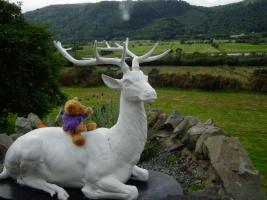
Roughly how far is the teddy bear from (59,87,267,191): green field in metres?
7.37

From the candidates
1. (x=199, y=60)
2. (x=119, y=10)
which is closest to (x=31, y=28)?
(x=199, y=60)

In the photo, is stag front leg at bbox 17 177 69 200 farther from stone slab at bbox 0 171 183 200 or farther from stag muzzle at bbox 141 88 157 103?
stag muzzle at bbox 141 88 157 103

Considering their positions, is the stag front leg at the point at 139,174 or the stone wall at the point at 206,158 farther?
the stone wall at the point at 206,158

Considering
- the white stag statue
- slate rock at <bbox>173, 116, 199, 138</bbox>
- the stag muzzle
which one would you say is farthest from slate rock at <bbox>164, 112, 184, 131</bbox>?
the stag muzzle

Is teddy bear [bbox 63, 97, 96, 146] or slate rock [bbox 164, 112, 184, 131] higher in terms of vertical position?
teddy bear [bbox 63, 97, 96, 146]

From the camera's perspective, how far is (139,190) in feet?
19.3

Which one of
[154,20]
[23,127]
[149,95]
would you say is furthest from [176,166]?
[154,20]

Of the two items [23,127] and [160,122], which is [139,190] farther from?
[160,122]

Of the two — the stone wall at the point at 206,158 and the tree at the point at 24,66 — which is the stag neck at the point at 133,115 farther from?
→ the tree at the point at 24,66

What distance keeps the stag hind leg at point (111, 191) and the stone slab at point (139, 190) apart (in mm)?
171

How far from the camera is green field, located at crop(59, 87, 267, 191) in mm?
14633

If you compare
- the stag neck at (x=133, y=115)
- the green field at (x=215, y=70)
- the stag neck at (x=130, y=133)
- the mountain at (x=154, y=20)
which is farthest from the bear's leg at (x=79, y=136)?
the mountain at (x=154, y=20)

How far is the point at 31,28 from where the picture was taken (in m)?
15.6

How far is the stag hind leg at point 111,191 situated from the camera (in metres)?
5.34
